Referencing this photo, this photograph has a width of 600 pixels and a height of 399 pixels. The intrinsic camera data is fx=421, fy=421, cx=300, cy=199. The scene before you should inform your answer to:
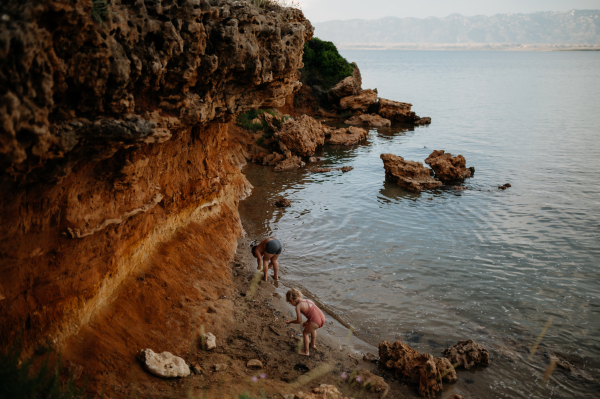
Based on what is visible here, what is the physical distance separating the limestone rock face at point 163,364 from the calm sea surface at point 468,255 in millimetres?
3719

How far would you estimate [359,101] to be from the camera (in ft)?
116

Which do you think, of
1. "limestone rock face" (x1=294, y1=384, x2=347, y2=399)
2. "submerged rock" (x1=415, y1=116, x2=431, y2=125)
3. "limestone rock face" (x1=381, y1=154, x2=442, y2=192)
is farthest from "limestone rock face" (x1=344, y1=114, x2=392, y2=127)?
"limestone rock face" (x1=294, y1=384, x2=347, y2=399)

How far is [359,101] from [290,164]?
17272mm

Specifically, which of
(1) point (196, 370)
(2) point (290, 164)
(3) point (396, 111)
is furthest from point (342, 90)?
(1) point (196, 370)

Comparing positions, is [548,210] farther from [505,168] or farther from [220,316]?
[220,316]

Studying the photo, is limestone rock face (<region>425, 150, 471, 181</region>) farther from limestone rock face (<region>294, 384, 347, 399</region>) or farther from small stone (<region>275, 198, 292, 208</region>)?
limestone rock face (<region>294, 384, 347, 399</region>)

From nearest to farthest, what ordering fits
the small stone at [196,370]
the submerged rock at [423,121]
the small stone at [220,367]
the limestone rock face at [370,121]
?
the small stone at [196,370], the small stone at [220,367], the limestone rock face at [370,121], the submerged rock at [423,121]

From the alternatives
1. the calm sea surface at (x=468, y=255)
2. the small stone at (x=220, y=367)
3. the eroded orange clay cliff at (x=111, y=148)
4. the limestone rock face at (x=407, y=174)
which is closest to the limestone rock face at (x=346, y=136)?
the calm sea surface at (x=468, y=255)

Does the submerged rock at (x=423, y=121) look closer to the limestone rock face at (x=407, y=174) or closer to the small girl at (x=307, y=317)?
the limestone rock face at (x=407, y=174)

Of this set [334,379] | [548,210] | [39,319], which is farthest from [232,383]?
[548,210]

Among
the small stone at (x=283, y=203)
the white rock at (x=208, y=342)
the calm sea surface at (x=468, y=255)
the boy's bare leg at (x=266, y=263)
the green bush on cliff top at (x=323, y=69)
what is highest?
the green bush on cliff top at (x=323, y=69)

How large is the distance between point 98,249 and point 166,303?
1538 millimetres

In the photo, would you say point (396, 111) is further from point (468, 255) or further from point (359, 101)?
point (468, 255)

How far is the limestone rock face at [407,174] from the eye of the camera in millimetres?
18156
